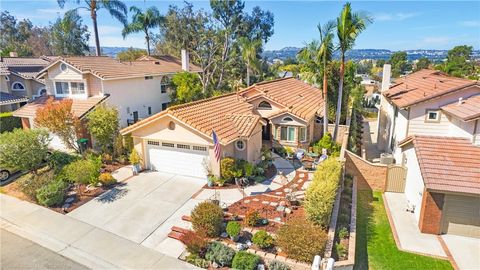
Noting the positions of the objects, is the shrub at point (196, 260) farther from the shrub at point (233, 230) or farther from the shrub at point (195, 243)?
the shrub at point (233, 230)

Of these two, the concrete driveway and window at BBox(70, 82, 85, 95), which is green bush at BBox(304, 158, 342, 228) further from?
window at BBox(70, 82, 85, 95)

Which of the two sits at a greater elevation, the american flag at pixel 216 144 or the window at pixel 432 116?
the window at pixel 432 116

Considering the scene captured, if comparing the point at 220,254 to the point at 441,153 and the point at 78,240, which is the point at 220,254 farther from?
the point at 441,153

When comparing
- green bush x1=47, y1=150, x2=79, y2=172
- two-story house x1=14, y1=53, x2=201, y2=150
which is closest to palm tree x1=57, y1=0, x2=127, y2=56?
two-story house x1=14, y1=53, x2=201, y2=150

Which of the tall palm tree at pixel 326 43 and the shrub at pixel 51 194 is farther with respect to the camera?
the tall palm tree at pixel 326 43

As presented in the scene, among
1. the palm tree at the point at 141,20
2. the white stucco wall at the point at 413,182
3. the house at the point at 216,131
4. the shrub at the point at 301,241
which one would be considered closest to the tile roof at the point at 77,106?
the house at the point at 216,131

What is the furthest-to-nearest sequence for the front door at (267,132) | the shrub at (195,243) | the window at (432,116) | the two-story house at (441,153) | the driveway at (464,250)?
the front door at (267,132) < the window at (432,116) < the two-story house at (441,153) < the driveway at (464,250) < the shrub at (195,243)
